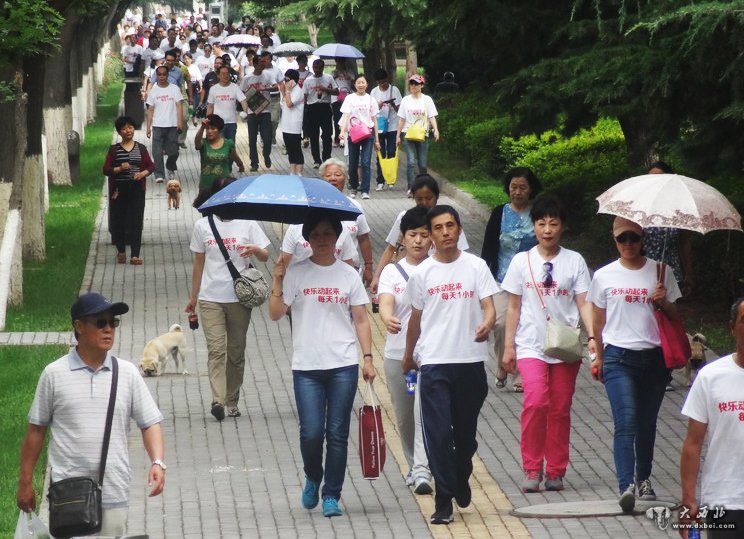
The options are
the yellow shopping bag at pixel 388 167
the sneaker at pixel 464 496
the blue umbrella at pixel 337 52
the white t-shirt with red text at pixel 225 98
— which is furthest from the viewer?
the blue umbrella at pixel 337 52

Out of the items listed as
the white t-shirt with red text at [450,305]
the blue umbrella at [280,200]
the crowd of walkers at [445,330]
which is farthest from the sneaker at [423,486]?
the blue umbrella at [280,200]

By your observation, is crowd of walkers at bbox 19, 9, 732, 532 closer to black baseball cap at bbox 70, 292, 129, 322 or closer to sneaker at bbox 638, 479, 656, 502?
sneaker at bbox 638, 479, 656, 502

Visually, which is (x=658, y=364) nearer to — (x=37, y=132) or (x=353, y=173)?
(x=37, y=132)

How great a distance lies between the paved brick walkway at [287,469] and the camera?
8477 mm

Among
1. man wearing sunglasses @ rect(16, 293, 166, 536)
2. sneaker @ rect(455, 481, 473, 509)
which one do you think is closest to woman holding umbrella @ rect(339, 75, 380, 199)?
sneaker @ rect(455, 481, 473, 509)

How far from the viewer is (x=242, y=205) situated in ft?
30.7

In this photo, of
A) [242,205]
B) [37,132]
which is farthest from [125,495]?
[37,132]

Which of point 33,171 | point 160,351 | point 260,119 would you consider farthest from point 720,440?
point 260,119

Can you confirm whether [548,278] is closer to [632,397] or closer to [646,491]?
[632,397]

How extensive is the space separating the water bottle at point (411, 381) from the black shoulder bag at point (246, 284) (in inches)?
77.5

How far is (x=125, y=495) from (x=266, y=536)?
195 centimetres

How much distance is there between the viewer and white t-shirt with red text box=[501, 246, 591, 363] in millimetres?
9094

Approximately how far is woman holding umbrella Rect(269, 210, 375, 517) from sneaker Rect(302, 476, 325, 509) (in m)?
0.06

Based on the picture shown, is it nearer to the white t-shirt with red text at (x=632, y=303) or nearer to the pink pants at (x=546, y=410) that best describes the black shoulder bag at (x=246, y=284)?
the pink pants at (x=546, y=410)
